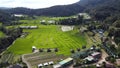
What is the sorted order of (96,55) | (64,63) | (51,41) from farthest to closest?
(51,41), (96,55), (64,63)

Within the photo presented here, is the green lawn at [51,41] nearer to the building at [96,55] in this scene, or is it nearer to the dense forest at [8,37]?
the dense forest at [8,37]

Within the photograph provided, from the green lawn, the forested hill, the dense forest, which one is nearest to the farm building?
the green lawn

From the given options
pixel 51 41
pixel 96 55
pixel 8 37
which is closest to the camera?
pixel 96 55

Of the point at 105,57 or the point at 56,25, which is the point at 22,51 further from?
the point at 56,25

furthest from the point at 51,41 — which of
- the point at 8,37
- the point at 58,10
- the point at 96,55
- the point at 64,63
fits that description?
the point at 58,10

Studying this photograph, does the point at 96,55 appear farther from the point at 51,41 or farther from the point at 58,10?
the point at 58,10

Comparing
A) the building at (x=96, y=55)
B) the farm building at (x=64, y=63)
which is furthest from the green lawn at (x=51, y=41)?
the building at (x=96, y=55)

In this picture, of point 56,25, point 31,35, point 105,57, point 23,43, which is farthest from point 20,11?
point 105,57

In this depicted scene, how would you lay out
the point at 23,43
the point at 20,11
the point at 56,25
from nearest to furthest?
the point at 23,43 < the point at 56,25 < the point at 20,11

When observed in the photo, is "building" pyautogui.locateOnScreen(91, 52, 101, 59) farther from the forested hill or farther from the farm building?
the forested hill
